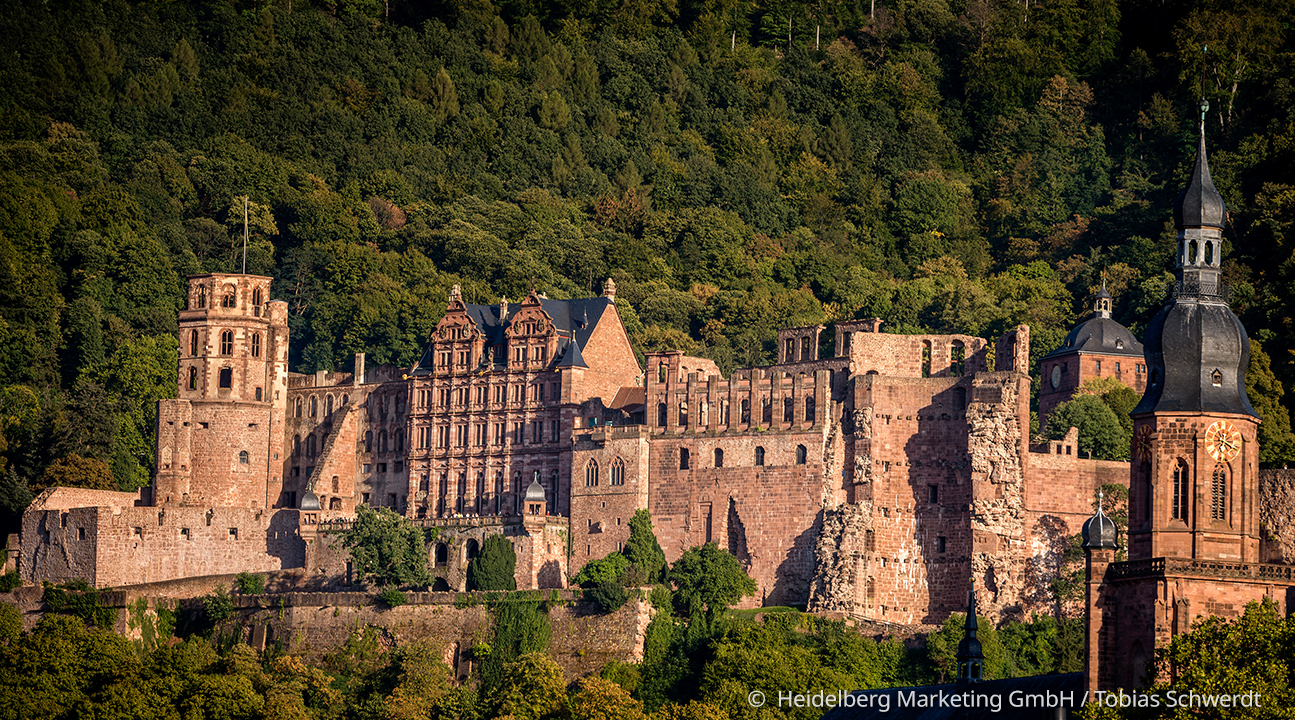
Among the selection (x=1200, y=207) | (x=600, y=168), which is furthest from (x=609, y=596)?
(x=600, y=168)

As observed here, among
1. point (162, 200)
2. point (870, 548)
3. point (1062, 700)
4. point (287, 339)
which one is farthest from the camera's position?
point (162, 200)

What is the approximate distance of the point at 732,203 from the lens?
14025 cm

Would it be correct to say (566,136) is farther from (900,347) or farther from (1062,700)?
(1062,700)

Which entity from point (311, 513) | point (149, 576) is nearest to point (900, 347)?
point (311, 513)

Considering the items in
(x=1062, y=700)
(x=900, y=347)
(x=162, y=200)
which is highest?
(x=162, y=200)

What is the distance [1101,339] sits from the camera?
339 feet

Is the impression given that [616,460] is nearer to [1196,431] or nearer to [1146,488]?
[1146,488]

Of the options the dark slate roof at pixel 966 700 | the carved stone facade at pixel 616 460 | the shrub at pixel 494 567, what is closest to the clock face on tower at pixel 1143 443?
the dark slate roof at pixel 966 700

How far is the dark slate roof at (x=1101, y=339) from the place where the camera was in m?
103

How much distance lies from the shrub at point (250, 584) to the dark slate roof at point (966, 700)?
3124cm

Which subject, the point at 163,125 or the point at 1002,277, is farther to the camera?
the point at 163,125

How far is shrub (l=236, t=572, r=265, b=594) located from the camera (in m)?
102

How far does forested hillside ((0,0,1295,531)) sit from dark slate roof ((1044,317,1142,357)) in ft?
11.0

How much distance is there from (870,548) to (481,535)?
54.0 feet
